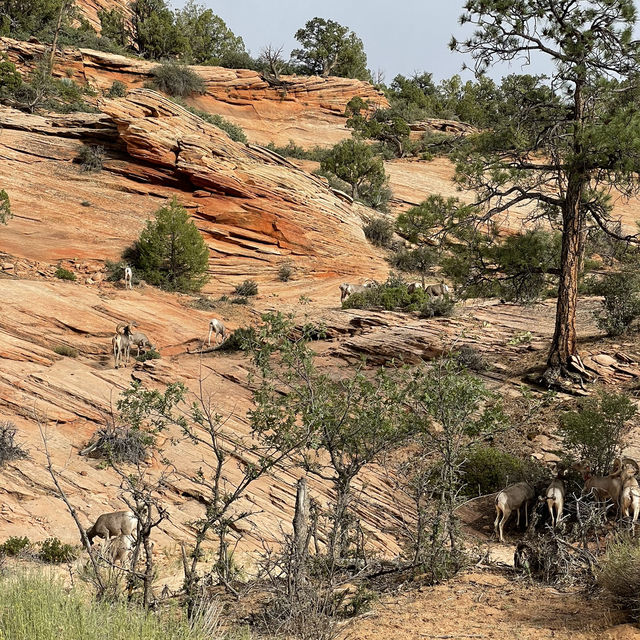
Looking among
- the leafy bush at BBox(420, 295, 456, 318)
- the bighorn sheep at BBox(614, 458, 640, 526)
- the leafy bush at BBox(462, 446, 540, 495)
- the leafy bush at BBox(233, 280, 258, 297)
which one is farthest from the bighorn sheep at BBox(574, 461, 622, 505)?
the leafy bush at BBox(233, 280, 258, 297)

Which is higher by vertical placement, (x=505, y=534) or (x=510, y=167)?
(x=510, y=167)

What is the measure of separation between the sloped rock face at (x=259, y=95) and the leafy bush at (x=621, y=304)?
116 ft

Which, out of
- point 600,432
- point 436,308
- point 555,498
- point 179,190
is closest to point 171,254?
point 179,190

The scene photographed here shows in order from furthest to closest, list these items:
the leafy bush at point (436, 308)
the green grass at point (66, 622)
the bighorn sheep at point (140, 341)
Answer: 1. the leafy bush at point (436, 308)
2. the bighorn sheep at point (140, 341)
3. the green grass at point (66, 622)

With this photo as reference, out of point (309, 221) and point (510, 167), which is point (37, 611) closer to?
→ point (510, 167)

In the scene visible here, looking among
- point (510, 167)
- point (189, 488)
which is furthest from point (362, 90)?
point (189, 488)

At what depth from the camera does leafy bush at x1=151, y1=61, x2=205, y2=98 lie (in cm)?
4888

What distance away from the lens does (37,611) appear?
14.1ft

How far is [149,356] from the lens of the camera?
16703 mm

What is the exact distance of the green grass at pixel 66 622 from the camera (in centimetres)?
400

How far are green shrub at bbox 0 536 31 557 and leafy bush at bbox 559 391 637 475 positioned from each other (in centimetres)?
812

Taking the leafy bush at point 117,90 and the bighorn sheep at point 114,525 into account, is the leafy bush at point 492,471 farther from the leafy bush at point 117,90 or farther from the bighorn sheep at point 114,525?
the leafy bush at point 117,90

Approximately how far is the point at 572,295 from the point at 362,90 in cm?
4596

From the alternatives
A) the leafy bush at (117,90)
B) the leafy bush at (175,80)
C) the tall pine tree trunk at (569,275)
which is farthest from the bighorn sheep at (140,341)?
the leafy bush at (175,80)
